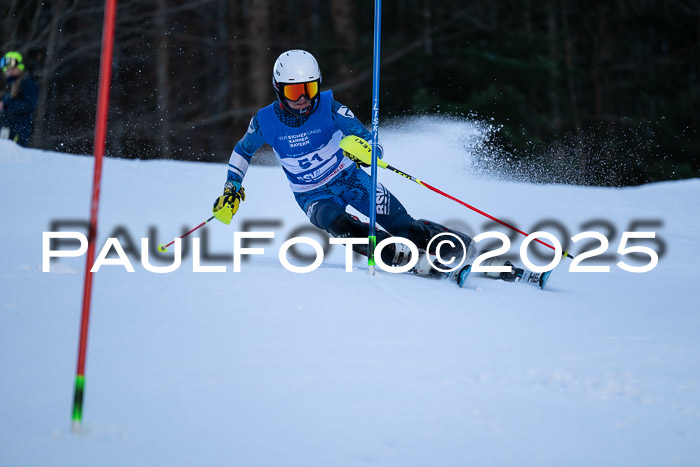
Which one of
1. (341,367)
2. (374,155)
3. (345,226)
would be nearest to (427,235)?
(345,226)

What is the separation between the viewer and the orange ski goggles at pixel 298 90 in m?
4.84

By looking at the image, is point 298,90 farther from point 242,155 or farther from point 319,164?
point 242,155

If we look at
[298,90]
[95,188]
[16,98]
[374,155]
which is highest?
[16,98]

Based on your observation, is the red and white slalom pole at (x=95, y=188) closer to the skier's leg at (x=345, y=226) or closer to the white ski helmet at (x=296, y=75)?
the white ski helmet at (x=296, y=75)

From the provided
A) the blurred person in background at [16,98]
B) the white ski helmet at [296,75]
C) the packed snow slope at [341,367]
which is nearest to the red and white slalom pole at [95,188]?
the packed snow slope at [341,367]

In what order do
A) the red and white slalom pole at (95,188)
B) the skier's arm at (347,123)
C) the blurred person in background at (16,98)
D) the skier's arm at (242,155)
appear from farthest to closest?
1. the blurred person in background at (16,98)
2. the skier's arm at (242,155)
3. the skier's arm at (347,123)
4. the red and white slalom pole at (95,188)

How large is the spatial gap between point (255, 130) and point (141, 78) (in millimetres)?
16533

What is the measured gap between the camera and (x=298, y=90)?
15.9ft

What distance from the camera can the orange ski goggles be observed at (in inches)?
191

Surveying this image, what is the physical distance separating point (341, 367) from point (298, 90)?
2.19 m

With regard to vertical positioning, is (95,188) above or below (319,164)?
below

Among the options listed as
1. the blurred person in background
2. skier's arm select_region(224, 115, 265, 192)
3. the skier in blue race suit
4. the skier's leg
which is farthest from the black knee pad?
the blurred person in background

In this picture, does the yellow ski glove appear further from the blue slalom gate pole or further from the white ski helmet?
the blue slalom gate pole

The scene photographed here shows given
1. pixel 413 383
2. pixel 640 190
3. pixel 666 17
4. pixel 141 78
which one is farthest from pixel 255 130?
pixel 666 17
